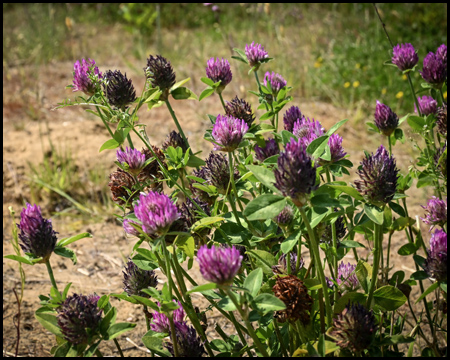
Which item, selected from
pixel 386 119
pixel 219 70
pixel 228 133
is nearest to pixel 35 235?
pixel 228 133

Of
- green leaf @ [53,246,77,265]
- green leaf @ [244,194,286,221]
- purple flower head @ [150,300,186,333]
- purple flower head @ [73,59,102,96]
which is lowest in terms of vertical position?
purple flower head @ [150,300,186,333]

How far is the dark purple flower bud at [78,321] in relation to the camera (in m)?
0.99

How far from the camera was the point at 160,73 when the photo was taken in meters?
1.33

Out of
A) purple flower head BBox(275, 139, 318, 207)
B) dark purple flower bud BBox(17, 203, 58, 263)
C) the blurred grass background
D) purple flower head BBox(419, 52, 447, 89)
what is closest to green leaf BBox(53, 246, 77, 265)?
dark purple flower bud BBox(17, 203, 58, 263)

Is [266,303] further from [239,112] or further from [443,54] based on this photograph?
[443,54]

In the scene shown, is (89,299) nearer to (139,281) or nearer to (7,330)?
(139,281)

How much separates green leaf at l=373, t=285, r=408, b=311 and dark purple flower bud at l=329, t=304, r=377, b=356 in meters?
0.12

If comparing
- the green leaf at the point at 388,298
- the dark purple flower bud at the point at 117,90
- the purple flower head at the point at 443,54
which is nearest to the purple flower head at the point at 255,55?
the dark purple flower bud at the point at 117,90

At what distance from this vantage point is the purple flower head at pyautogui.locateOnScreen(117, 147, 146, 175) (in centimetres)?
117

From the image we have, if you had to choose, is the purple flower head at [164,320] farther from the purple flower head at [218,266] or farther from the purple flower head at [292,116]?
the purple flower head at [292,116]

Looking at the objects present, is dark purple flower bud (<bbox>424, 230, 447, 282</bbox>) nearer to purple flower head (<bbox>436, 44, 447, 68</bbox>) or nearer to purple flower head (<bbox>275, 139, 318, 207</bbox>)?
purple flower head (<bbox>275, 139, 318, 207</bbox>)

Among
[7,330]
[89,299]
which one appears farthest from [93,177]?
[89,299]

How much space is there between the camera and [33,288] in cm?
224

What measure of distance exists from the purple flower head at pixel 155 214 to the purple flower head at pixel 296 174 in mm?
217
